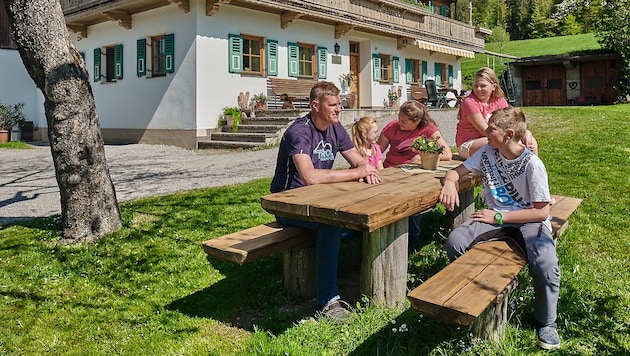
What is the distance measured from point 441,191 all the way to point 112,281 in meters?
2.56

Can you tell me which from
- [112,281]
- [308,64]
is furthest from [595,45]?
[112,281]

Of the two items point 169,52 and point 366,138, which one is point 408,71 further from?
point 366,138

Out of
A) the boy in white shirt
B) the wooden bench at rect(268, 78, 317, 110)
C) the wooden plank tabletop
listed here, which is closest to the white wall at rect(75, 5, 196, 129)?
the wooden bench at rect(268, 78, 317, 110)

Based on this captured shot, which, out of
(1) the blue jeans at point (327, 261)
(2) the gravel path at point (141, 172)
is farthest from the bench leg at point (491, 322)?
(2) the gravel path at point (141, 172)

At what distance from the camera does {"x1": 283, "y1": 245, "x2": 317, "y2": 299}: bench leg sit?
3.65 meters

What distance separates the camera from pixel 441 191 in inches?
128

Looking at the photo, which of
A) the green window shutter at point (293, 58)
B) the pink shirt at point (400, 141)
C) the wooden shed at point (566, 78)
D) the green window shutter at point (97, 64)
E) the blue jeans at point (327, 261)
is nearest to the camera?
the blue jeans at point (327, 261)

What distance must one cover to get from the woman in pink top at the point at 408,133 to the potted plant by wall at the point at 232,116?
989cm

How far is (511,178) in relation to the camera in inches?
125

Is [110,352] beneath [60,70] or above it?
beneath

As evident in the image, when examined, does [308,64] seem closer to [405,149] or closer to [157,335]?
[405,149]

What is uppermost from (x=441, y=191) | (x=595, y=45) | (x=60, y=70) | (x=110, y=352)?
(x=595, y=45)

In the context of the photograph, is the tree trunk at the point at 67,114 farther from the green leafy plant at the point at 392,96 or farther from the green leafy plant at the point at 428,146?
the green leafy plant at the point at 392,96

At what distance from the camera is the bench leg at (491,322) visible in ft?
8.86
